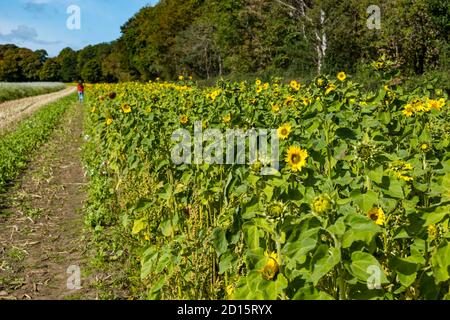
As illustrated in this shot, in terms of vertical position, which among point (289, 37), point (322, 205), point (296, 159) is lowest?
point (322, 205)

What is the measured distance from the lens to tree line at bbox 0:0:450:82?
22234 mm

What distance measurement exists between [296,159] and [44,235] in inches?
145

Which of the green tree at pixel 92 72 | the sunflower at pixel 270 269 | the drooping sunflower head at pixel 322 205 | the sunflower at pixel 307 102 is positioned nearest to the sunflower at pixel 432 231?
the drooping sunflower head at pixel 322 205

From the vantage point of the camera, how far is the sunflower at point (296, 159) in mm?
2518

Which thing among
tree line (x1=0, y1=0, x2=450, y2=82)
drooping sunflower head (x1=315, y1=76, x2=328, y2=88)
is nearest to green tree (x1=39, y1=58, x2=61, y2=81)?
tree line (x1=0, y1=0, x2=450, y2=82)

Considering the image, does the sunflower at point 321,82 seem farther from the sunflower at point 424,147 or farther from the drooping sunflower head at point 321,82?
the sunflower at point 424,147

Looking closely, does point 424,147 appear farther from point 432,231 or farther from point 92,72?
point 92,72

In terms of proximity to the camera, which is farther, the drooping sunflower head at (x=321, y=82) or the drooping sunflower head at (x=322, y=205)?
the drooping sunflower head at (x=321, y=82)

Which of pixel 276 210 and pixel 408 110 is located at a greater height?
pixel 408 110

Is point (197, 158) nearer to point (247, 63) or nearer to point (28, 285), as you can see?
point (28, 285)

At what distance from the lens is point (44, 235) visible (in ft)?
17.6

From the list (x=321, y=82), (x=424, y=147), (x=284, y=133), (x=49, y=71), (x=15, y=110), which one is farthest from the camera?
(x=49, y=71)

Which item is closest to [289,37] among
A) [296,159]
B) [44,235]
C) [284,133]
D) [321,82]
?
[321,82]
